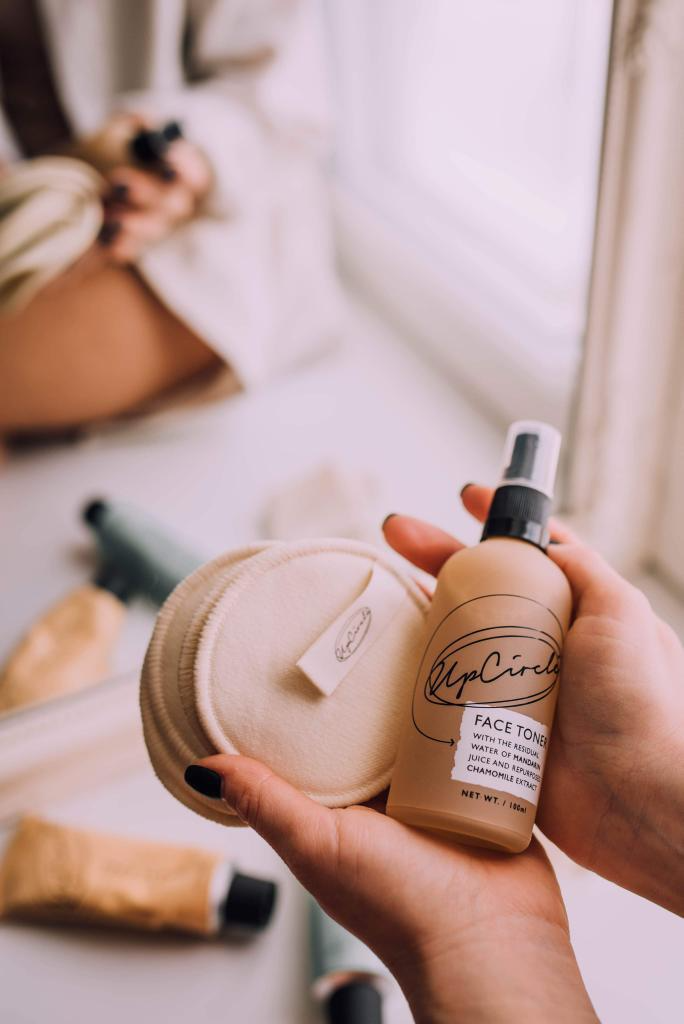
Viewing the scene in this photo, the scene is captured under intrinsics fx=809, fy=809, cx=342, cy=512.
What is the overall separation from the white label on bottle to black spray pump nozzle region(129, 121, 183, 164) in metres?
0.55

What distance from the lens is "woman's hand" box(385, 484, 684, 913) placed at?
1.25ft

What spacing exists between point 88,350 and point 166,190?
6.1 inches

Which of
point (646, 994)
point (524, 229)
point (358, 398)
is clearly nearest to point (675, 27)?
point (524, 229)

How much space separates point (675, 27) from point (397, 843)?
47cm

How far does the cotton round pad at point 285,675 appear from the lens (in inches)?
14.1

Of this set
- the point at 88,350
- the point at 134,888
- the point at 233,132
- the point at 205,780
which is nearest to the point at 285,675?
the point at 205,780

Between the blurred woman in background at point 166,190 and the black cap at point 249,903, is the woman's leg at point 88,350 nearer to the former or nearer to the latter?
the blurred woman in background at point 166,190

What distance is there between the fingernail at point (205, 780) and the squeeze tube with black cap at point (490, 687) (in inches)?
3.0

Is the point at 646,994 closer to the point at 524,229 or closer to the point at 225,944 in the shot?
the point at 225,944

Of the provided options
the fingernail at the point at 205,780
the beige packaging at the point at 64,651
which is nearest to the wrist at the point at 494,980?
the fingernail at the point at 205,780

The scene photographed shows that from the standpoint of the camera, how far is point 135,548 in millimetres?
641

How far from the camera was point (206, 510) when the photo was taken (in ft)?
2.25

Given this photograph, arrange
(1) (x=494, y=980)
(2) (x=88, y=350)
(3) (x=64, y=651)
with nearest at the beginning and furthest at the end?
(1) (x=494, y=980) → (3) (x=64, y=651) → (2) (x=88, y=350)

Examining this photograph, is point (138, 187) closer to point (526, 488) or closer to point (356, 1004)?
point (526, 488)
